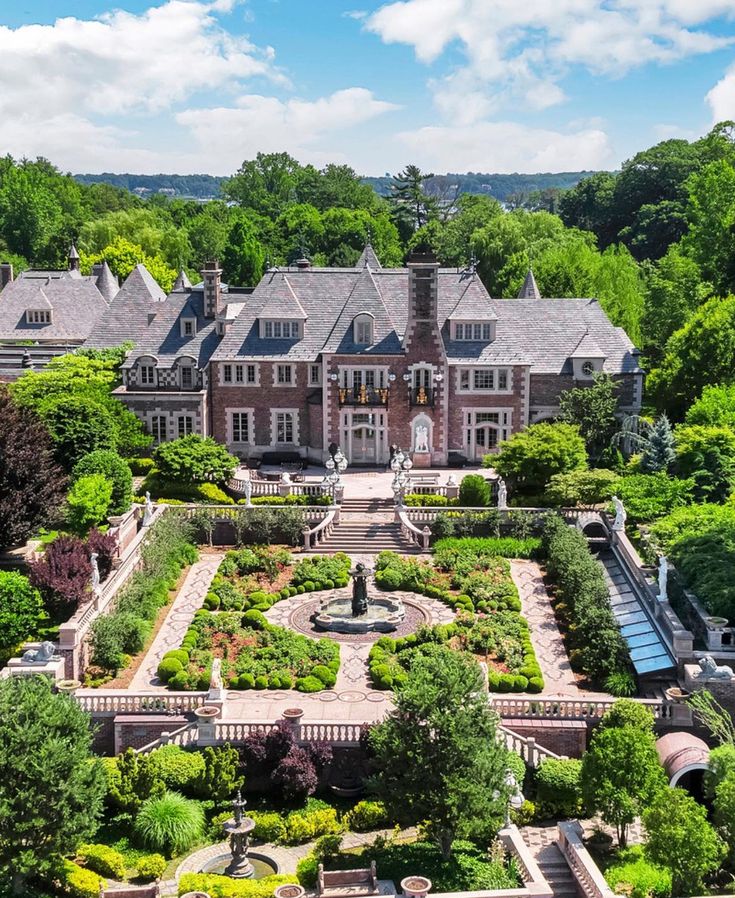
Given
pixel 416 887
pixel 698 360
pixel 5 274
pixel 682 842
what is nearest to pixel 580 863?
pixel 682 842

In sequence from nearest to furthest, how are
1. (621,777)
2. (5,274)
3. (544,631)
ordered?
(621,777) < (544,631) < (5,274)

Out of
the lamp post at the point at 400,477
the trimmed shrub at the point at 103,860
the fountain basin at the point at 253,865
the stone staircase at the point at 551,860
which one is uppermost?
the lamp post at the point at 400,477

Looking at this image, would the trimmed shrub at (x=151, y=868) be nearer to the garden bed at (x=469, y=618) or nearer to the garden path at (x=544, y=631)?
the garden bed at (x=469, y=618)

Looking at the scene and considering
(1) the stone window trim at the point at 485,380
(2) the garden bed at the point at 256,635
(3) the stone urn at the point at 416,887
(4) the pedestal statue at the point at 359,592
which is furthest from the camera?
(1) the stone window trim at the point at 485,380

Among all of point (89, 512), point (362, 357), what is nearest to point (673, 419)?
point (362, 357)

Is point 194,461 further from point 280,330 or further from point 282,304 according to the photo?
point 282,304

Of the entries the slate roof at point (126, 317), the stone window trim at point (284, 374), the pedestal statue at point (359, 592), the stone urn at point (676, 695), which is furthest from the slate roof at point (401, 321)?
the stone urn at point (676, 695)
